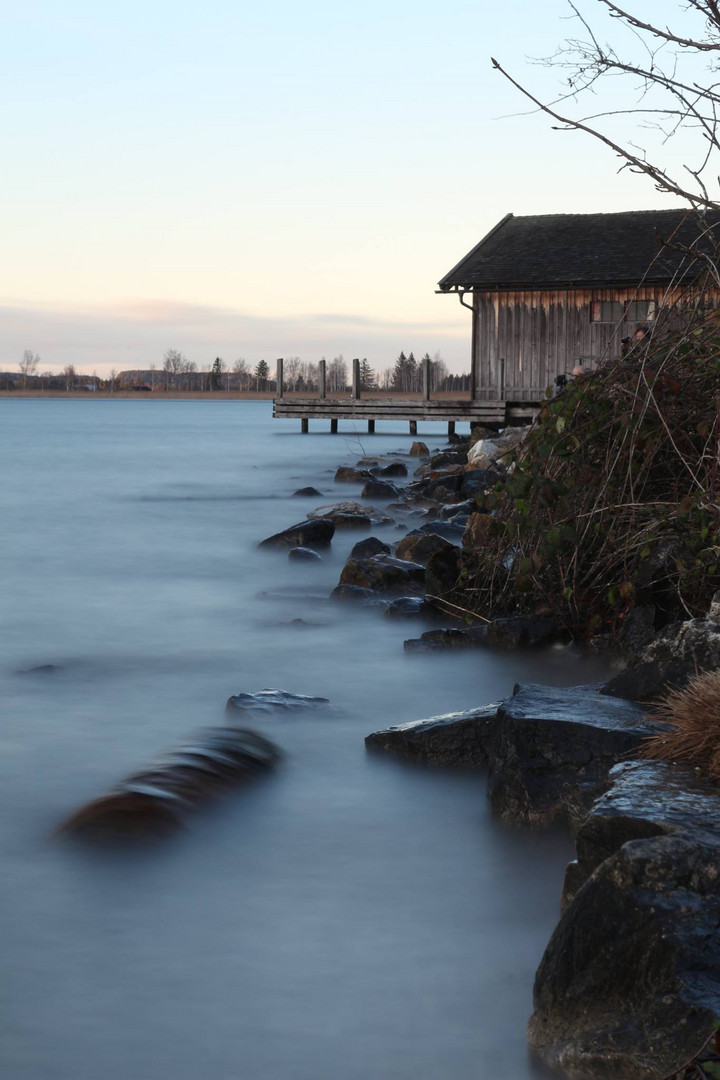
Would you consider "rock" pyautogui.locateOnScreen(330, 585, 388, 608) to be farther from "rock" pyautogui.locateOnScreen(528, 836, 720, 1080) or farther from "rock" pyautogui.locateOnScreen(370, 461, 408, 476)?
"rock" pyautogui.locateOnScreen(370, 461, 408, 476)

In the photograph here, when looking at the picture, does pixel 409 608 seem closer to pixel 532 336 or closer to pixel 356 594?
pixel 356 594

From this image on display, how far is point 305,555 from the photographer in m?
11.9

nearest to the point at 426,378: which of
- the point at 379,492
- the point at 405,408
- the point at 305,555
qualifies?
the point at 405,408

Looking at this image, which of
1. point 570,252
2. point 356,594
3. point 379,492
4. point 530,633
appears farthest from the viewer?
point 570,252

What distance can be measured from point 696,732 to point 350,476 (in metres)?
20.8

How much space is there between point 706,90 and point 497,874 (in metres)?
2.78

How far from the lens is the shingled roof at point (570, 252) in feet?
88.2

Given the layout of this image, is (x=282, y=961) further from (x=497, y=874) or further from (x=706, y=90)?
A: (x=706, y=90)

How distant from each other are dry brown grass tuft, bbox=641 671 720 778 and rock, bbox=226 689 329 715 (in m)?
2.66

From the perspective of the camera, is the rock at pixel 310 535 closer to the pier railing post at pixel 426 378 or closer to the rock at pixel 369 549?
the rock at pixel 369 549

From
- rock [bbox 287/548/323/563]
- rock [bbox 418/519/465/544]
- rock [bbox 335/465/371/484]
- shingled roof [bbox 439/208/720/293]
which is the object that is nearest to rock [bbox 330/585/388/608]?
rock [bbox 287/548/323/563]

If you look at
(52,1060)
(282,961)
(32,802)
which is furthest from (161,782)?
(52,1060)

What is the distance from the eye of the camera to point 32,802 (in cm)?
479

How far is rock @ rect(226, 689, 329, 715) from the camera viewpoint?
19.5 ft
